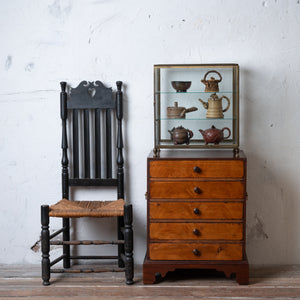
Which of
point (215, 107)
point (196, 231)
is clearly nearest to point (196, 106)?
point (215, 107)

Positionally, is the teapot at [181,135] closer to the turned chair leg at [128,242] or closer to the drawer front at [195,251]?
the turned chair leg at [128,242]

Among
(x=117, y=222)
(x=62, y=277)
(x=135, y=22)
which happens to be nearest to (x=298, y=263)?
(x=117, y=222)

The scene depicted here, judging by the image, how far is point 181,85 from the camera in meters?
3.42

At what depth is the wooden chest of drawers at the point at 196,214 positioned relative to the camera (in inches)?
126

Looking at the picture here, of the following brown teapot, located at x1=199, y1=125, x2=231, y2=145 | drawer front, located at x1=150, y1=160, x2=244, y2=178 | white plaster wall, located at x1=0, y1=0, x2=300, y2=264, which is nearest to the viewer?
drawer front, located at x1=150, y1=160, x2=244, y2=178

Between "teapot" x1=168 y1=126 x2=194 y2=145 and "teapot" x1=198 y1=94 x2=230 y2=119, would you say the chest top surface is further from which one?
"teapot" x1=198 y1=94 x2=230 y2=119

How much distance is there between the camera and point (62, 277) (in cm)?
345

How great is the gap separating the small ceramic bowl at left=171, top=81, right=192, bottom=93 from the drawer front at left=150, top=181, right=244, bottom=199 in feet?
2.25

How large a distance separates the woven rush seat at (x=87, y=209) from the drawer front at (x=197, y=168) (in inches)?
14.6

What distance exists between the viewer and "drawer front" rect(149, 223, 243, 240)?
10.6 ft

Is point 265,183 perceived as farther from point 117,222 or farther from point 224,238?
point 117,222

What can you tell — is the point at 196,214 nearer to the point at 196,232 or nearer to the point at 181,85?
the point at 196,232

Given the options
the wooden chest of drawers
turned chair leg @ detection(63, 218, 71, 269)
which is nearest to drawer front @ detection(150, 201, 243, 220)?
the wooden chest of drawers

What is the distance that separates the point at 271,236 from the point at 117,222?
1187 mm
